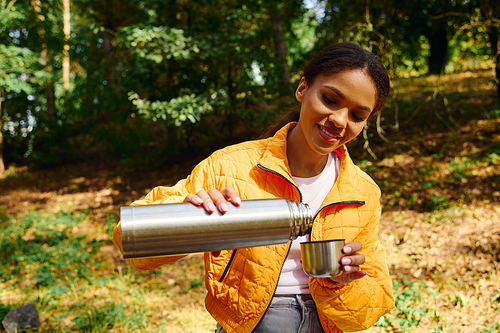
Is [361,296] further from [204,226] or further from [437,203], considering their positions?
[437,203]

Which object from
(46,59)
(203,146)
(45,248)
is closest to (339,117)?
(45,248)

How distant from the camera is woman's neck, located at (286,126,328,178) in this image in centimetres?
165

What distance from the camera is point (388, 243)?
184 inches

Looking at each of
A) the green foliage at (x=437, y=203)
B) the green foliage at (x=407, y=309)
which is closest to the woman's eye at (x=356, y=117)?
the green foliage at (x=407, y=309)

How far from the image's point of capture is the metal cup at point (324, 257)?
1.19 meters

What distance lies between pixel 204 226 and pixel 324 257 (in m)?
0.42

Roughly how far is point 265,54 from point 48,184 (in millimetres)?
6099

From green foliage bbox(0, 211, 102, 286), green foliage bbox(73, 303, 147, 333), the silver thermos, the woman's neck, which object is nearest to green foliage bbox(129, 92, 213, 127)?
green foliage bbox(0, 211, 102, 286)

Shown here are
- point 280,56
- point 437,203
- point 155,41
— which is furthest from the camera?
point 280,56

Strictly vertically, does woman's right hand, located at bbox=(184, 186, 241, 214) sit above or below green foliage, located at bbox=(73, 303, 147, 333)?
above

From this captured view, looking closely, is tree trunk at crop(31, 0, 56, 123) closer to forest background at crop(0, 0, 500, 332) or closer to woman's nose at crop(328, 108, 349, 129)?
forest background at crop(0, 0, 500, 332)

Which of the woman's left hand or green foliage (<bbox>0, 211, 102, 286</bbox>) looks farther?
green foliage (<bbox>0, 211, 102, 286</bbox>)

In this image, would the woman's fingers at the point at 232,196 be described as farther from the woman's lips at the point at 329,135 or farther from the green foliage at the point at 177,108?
the green foliage at the point at 177,108

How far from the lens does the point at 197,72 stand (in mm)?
7016
